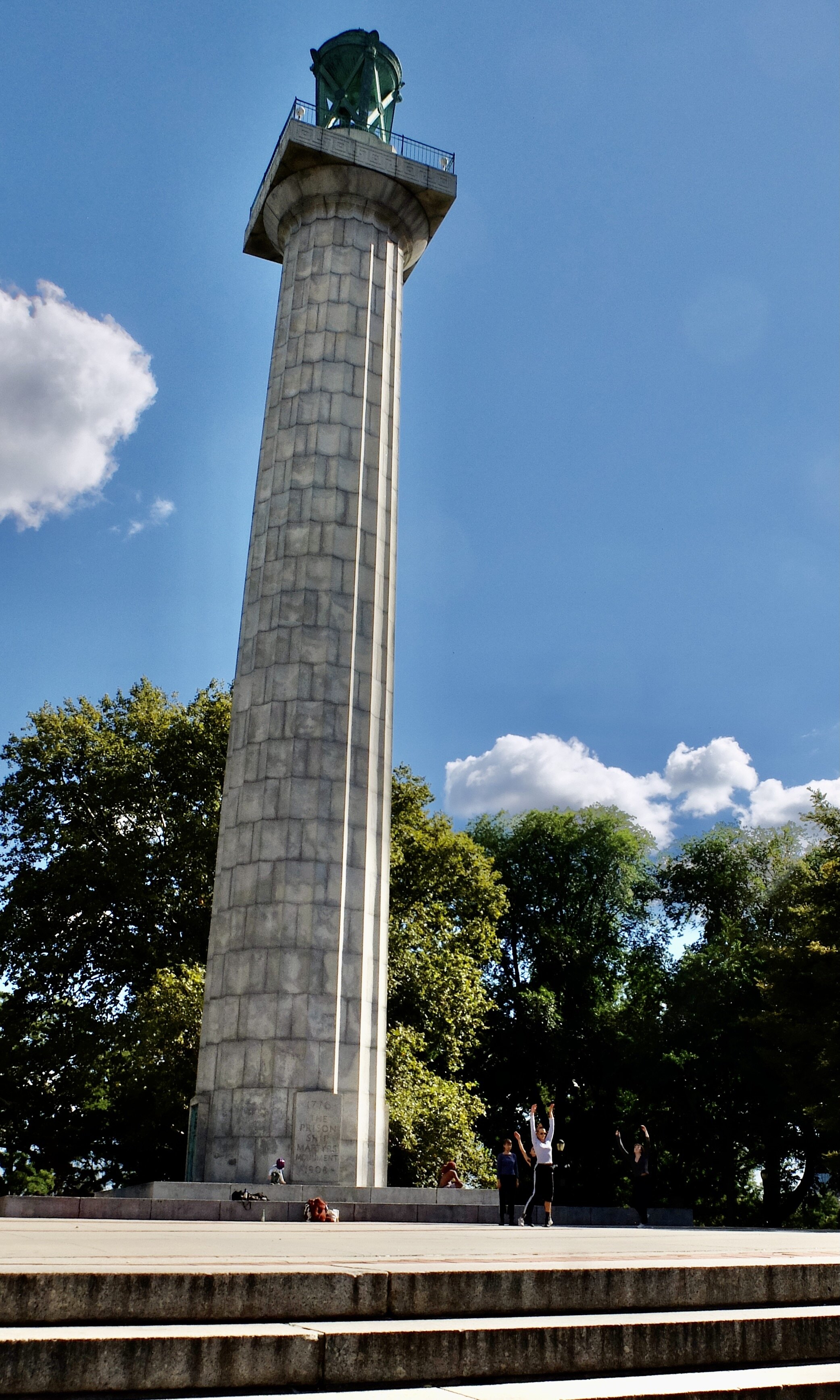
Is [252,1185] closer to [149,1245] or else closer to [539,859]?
[149,1245]

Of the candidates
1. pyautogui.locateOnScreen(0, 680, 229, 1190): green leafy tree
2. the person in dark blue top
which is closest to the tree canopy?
pyautogui.locateOnScreen(0, 680, 229, 1190): green leafy tree

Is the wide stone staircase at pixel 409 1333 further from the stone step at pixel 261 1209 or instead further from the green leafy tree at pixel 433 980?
the green leafy tree at pixel 433 980

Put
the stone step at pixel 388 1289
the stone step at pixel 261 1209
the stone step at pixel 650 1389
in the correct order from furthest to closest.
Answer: the stone step at pixel 261 1209, the stone step at pixel 388 1289, the stone step at pixel 650 1389

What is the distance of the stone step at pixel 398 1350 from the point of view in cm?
456

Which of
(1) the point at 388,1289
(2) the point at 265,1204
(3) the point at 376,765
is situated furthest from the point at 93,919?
(1) the point at 388,1289

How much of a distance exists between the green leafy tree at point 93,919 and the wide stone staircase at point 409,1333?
81.3ft

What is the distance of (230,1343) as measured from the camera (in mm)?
4836

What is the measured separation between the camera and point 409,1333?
5.21 m

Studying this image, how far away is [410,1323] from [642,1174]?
47.6ft

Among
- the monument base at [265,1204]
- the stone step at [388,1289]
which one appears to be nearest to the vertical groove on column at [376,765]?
the monument base at [265,1204]

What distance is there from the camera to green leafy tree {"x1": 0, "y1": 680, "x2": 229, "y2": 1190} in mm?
30750

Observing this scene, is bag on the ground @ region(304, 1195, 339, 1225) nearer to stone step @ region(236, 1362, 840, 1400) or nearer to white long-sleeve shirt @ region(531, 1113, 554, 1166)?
white long-sleeve shirt @ region(531, 1113, 554, 1166)

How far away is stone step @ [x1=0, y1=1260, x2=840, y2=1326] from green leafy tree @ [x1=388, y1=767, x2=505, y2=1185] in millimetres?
22344

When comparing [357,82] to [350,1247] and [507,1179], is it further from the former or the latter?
[350,1247]
